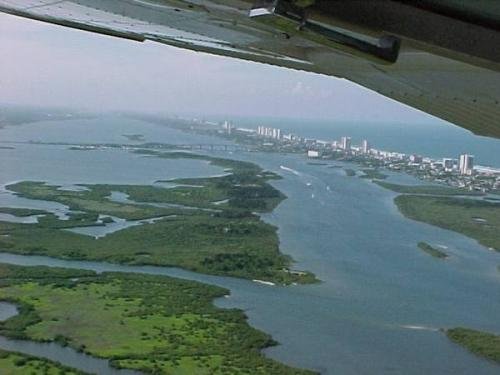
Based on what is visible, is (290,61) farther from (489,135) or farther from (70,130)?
(70,130)

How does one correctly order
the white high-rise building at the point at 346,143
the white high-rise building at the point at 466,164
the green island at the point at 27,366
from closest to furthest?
the green island at the point at 27,366
the white high-rise building at the point at 466,164
the white high-rise building at the point at 346,143

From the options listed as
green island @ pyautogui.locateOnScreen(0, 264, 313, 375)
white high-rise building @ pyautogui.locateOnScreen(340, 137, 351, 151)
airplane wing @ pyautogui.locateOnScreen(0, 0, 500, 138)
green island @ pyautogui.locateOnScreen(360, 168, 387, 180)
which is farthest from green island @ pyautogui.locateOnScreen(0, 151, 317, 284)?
airplane wing @ pyautogui.locateOnScreen(0, 0, 500, 138)

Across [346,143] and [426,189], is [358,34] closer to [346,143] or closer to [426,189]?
[426,189]

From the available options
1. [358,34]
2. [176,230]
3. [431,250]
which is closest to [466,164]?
[431,250]

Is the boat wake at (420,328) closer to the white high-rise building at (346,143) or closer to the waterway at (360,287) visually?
the waterway at (360,287)

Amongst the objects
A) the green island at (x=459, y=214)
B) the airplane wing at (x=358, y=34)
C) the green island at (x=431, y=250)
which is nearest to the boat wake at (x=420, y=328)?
the green island at (x=431, y=250)

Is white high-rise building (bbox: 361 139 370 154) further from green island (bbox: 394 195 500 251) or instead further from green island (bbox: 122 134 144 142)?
green island (bbox: 122 134 144 142)
